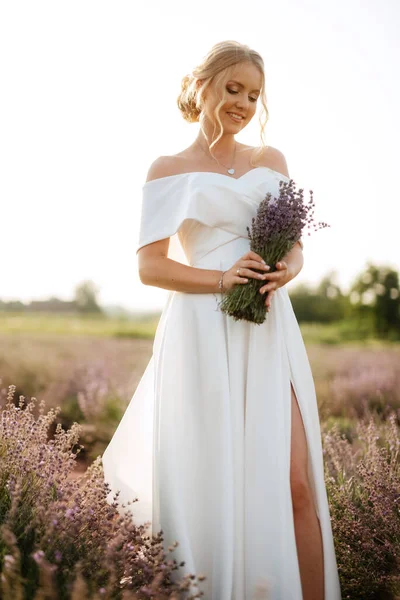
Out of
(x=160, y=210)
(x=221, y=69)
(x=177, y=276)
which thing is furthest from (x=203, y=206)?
(x=221, y=69)

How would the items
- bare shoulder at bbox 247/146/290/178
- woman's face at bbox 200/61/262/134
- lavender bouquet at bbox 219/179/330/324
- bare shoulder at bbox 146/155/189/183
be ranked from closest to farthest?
lavender bouquet at bbox 219/179/330/324
woman's face at bbox 200/61/262/134
bare shoulder at bbox 146/155/189/183
bare shoulder at bbox 247/146/290/178

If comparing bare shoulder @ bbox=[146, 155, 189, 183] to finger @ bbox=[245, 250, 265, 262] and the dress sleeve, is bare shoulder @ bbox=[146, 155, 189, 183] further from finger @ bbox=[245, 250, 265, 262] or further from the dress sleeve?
finger @ bbox=[245, 250, 265, 262]

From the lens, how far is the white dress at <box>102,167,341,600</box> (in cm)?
255

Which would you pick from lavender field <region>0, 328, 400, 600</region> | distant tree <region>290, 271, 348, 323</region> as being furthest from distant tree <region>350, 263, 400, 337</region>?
lavender field <region>0, 328, 400, 600</region>

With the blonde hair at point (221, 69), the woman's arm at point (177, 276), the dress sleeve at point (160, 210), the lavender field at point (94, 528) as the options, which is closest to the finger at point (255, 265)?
the woman's arm at point (177, 276)

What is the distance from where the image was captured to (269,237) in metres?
2.57

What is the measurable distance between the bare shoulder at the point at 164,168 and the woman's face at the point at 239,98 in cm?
25

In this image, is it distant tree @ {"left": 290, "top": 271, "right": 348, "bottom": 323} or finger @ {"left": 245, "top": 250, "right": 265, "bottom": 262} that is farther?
distant tree @ {"left": 290, "top": 271, "right": 348, "bottom": 323}

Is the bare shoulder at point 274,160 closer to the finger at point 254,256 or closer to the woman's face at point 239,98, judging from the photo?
the woman's face at point 239,98

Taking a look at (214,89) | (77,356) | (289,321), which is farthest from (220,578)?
(77,356)

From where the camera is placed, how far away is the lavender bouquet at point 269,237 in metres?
2.54

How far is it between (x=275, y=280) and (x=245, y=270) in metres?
0.14

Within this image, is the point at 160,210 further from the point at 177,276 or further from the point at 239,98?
the point at 239,98

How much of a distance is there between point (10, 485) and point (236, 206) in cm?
147
